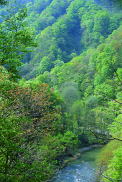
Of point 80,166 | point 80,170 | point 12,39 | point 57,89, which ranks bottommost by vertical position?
point 57,89

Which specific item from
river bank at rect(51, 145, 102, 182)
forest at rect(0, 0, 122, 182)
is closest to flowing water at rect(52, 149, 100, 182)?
river bank at rect(51, 145, 102, 182)

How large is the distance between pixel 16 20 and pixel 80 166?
23.9m

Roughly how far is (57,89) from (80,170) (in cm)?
3230

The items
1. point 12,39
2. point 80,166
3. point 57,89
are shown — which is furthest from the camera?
point 57,89

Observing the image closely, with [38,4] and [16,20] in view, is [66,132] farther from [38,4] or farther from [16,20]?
[38,4]

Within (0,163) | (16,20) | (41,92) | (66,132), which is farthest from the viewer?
(66,132)

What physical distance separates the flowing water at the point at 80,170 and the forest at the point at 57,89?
956mm

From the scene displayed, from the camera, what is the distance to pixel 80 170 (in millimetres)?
28141

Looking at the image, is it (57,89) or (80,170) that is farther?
(57,89)

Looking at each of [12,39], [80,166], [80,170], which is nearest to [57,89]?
[80,166]

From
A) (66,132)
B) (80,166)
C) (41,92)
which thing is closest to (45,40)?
(66,132)

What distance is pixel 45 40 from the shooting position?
99000mm

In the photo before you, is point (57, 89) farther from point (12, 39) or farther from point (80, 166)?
point (12, 39)

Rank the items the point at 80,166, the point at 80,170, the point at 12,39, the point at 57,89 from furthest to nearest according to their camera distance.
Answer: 1. the point at 57,89
2. the point at 80,166
3. the point at 80,170
4. the point at 12,39
